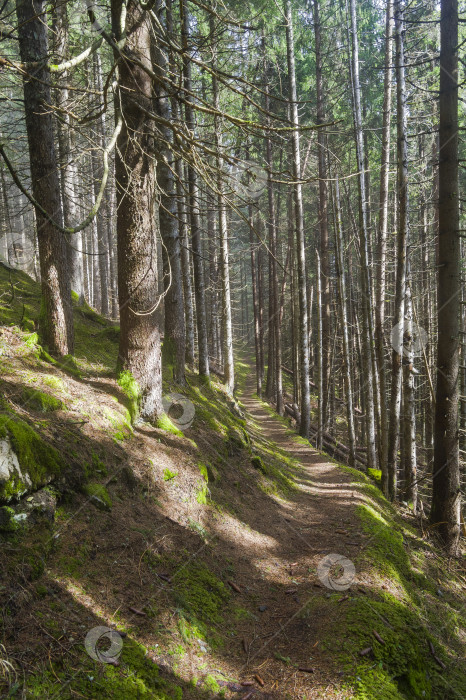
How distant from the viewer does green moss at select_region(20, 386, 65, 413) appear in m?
4.17

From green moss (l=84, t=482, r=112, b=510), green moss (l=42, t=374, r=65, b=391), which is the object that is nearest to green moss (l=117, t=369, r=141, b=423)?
green moss (l=42, t=374, r=65, b=391)

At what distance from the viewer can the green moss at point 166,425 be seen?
19.3 ft

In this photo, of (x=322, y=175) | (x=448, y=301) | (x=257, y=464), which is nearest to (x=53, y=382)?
(x=257, y=464)

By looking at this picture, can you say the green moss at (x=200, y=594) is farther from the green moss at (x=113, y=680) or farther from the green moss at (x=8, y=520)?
the green moss at (x=8, y=520)

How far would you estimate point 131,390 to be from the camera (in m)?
5.50

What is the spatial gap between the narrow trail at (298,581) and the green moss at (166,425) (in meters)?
1.68

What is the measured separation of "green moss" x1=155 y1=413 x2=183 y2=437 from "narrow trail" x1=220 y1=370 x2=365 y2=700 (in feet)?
5.52

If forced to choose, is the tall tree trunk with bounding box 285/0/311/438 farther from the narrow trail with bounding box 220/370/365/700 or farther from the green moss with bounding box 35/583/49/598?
the green moss with bounding box 35/583/49/598

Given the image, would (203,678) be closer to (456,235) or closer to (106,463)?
(106,463)

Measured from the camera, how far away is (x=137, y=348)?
5.51 m

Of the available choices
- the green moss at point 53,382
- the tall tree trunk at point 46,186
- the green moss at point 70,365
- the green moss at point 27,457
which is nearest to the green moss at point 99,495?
the green moss at point 27,457

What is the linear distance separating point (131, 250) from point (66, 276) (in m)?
1.36

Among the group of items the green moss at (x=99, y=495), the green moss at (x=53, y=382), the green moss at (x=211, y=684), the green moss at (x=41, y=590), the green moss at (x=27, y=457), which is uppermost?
the green moss at (x=53, y=382)

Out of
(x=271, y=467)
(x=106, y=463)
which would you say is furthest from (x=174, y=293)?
(x=106, y=463)
